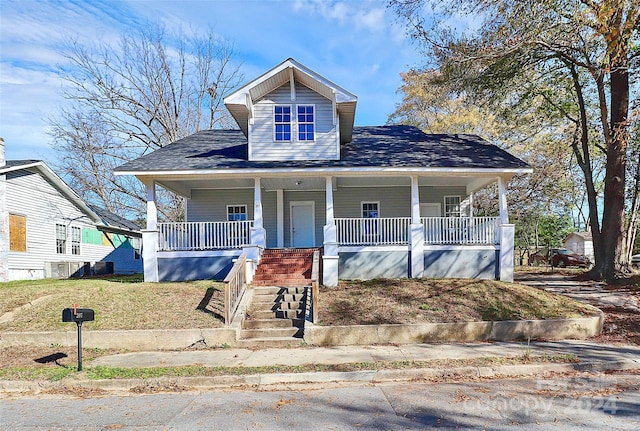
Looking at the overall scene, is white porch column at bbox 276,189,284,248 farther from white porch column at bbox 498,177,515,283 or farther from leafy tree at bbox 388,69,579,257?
leafy tree at bbox 388,69,579,257

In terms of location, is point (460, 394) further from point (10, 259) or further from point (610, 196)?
point (10, 259)

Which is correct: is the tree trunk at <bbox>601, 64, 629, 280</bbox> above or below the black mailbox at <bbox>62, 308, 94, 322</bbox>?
above

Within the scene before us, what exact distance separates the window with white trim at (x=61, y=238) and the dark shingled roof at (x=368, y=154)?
9812mm

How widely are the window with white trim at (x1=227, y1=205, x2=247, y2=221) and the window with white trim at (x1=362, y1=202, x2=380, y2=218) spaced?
468 centimetres

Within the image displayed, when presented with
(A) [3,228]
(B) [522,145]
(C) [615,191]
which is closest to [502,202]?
(C) [615,191]

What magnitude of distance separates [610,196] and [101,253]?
84.8 ft

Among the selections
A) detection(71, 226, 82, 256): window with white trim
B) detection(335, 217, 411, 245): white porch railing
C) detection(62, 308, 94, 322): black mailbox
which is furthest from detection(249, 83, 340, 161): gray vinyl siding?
detection(71, 226, 82, 256): window with white trim

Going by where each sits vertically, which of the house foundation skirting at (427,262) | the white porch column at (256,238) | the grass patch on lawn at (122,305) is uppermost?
the white porch column at (256,238)

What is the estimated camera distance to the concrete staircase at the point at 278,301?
864 cm

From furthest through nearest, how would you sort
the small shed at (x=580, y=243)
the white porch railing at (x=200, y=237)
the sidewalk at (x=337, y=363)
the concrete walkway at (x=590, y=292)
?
the small shed at (x=580, y=243), the white porch railing at (x=200, y=237), the concrete walkway at (x=590, y=292), the sidewalk at (x=337, y=363)

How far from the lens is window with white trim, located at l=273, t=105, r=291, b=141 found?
13648 mm

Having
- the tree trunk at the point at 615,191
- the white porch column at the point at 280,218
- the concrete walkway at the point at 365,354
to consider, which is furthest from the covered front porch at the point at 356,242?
the concrete walkway at the point at 365,354

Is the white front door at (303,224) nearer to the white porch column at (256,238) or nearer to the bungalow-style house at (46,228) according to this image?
the white porch column at (256,238)

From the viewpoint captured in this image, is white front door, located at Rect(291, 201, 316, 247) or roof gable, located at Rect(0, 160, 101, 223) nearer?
white front door, located at Rect(291, 201, 316, 247)
